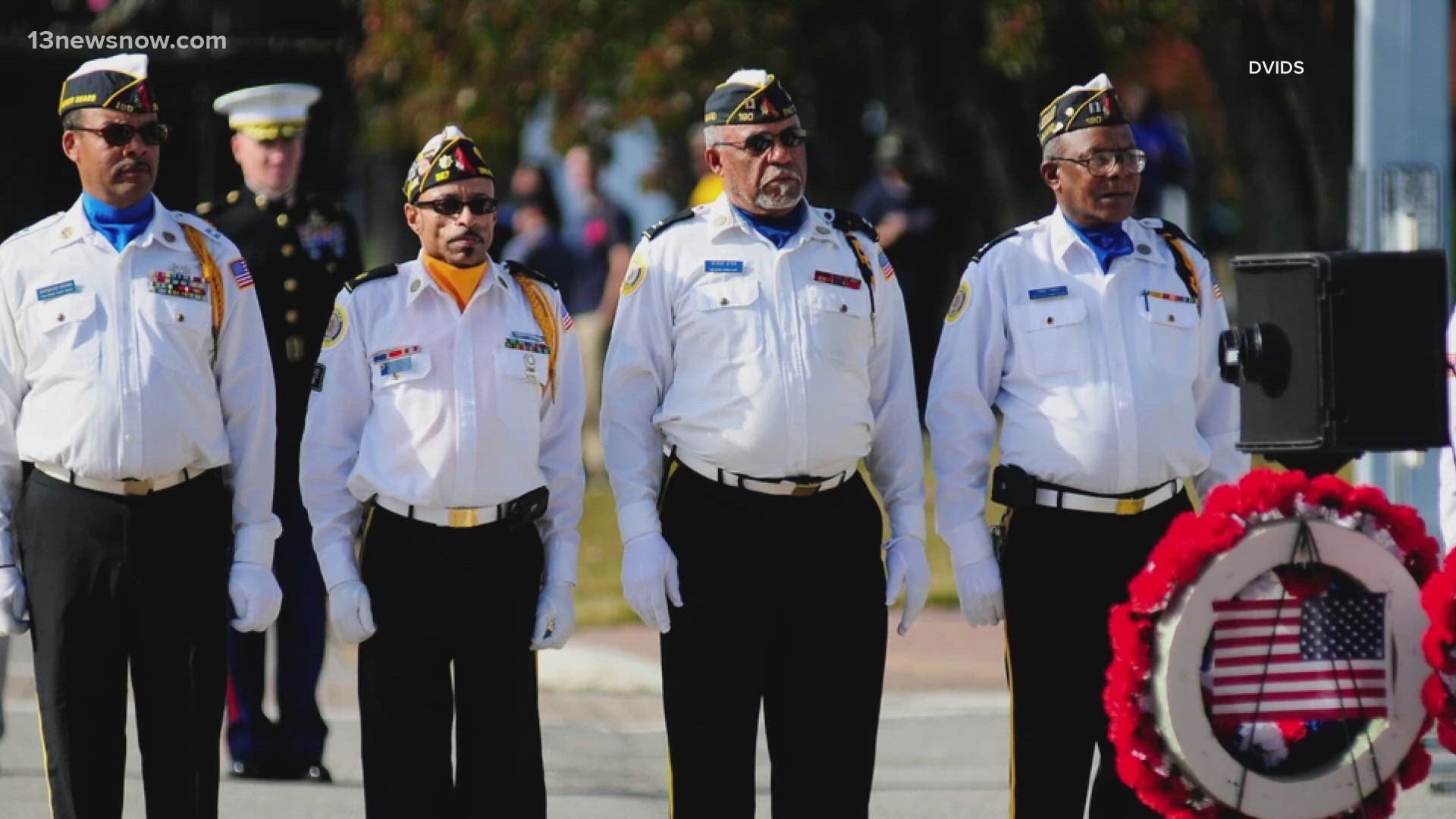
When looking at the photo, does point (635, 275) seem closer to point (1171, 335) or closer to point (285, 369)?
point (1171, 335)

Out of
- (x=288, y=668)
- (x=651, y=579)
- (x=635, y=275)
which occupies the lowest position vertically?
(x=288, y=668)

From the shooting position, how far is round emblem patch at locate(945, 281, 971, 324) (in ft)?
20.3

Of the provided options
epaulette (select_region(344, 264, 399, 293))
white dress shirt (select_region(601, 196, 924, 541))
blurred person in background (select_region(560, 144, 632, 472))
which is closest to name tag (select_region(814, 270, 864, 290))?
white dress shirt (select_region(601, 196, 924, 541))

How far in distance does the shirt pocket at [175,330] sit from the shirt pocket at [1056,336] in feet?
7.01

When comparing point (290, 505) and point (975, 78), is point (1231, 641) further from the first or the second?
point (975, 78)

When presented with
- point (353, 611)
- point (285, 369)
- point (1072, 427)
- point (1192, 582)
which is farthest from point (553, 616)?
point (285, 369)

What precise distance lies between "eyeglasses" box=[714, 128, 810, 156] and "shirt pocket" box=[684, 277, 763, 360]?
34 centimetres

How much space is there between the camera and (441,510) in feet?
19.3

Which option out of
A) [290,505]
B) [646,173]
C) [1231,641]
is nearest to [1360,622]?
[1231,641]

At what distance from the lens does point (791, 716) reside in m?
5.95

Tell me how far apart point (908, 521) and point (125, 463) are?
203 cm

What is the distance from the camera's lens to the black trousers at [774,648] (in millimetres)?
5895

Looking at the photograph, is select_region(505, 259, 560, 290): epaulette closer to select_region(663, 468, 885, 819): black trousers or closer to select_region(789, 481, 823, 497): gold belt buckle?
select_region(663, 468, 885, 819): black trousers

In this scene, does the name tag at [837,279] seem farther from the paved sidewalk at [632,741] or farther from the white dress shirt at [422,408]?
the paved sidewalk at [632,741]
